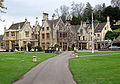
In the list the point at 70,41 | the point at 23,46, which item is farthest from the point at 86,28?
the point at 23,46

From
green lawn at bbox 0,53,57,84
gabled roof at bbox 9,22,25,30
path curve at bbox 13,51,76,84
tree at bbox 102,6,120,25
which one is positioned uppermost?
tree at bbox 102,6,120,25

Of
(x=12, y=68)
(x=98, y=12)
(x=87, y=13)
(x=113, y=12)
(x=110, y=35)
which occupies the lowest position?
(x=12, y=68)

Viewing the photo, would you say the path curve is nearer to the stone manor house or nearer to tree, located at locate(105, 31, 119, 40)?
the stone manor house

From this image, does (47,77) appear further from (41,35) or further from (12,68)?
(41,35)

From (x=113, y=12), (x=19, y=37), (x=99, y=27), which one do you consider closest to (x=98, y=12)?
(x=113, y=12)

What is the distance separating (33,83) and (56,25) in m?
49.7

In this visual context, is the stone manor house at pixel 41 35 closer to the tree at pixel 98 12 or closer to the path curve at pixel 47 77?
the tree at pixel 98 12

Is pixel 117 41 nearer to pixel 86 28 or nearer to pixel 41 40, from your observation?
pixel 86 28

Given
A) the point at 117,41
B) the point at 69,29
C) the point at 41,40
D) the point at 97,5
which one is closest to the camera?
the point at 117,41

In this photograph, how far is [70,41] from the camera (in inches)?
2625

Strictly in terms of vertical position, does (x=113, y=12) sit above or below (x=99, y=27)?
above

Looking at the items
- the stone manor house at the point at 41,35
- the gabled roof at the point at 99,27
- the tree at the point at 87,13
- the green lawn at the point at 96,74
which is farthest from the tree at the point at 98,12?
the green lawn at the point at 96,74

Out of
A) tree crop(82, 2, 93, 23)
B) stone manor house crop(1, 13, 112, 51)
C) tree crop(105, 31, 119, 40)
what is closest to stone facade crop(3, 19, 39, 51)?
stone manor house crop(1, 13, 112, 51)

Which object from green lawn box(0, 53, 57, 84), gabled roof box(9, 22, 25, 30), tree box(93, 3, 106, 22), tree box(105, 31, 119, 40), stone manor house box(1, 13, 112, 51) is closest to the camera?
green lawn box(0, 53, 57, 84)
